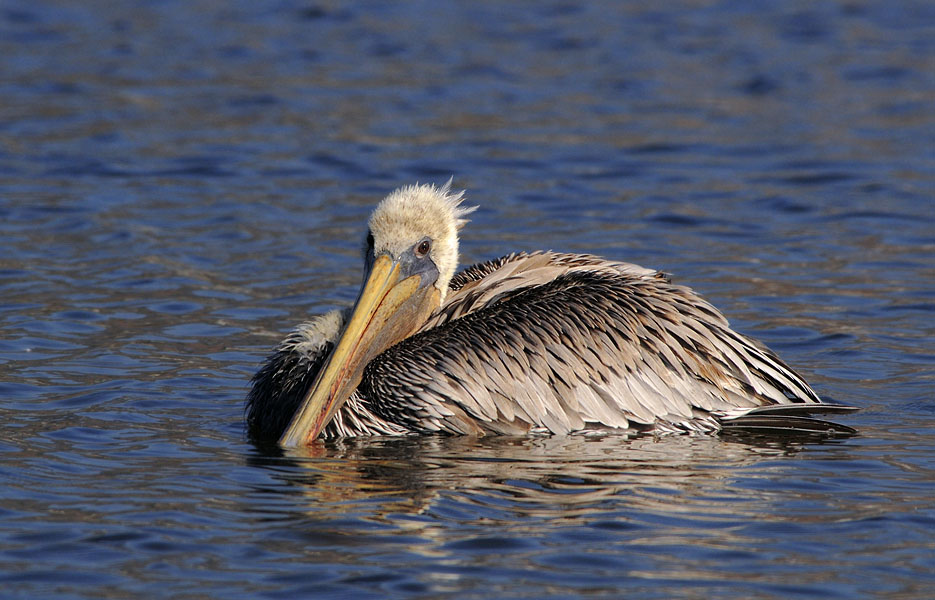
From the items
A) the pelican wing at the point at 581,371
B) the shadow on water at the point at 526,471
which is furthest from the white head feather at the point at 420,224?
the shadow on water at the point at 526,471

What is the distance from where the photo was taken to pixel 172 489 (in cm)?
562

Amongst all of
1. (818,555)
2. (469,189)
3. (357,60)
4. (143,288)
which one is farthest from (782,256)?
(357,60)

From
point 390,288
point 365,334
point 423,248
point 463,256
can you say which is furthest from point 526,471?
point 463,256

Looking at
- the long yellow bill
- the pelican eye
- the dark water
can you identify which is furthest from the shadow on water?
the pelican eye

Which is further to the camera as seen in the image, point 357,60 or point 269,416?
point 357,60

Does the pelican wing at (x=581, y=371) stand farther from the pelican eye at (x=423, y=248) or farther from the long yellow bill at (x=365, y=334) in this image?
the pelican eye at (x=423, y=248)

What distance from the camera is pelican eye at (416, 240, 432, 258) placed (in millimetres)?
6707

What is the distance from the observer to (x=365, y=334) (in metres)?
6.51

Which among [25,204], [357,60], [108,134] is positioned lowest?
[25,204]

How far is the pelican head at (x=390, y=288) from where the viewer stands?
629cm

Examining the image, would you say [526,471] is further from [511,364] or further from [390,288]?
[390,288]

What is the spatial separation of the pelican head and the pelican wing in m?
0.13

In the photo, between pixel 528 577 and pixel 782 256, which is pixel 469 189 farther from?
pixel 528 577

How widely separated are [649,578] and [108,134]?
8.96m
